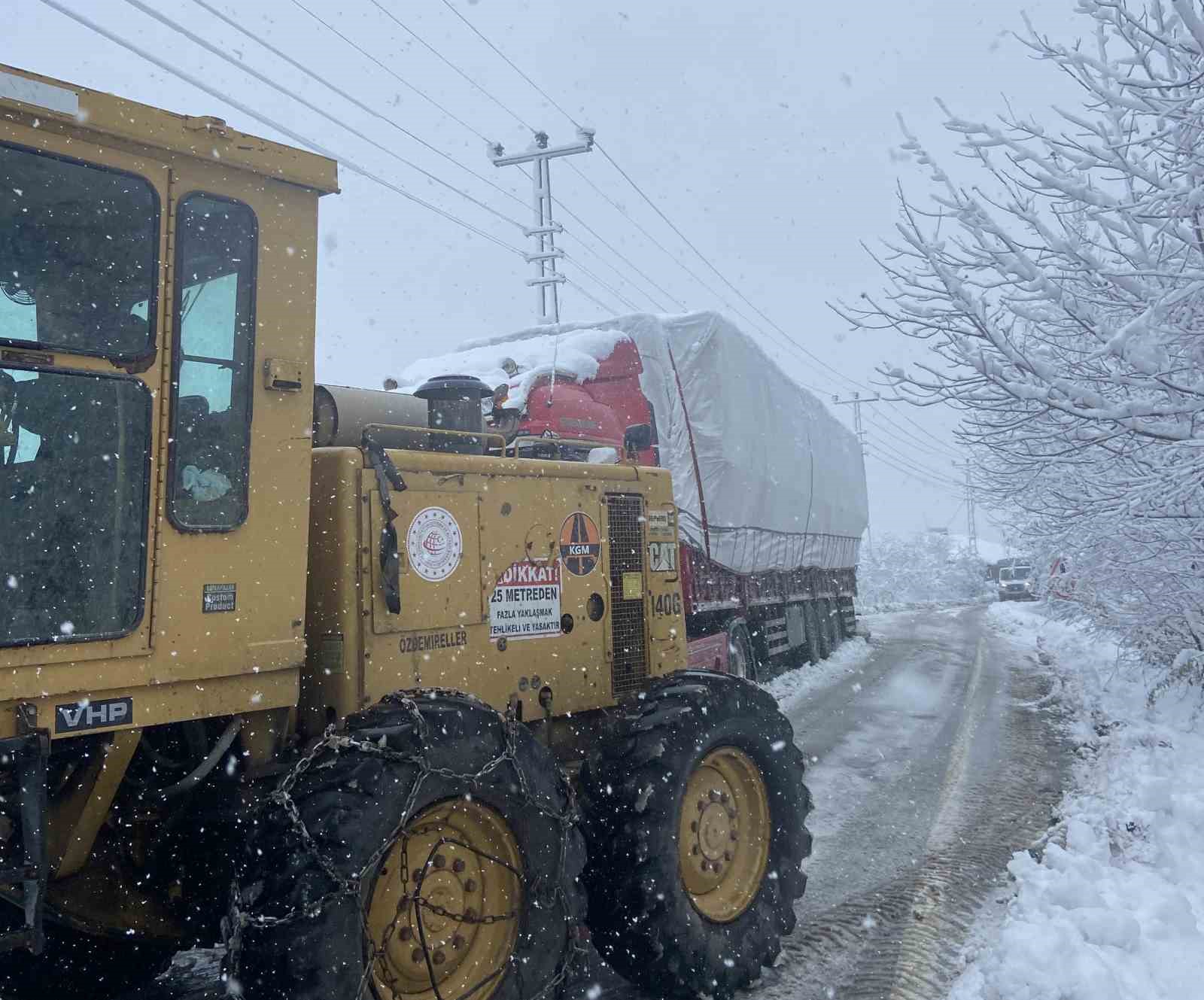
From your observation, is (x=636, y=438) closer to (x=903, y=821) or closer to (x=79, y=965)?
(x=903, y=821)

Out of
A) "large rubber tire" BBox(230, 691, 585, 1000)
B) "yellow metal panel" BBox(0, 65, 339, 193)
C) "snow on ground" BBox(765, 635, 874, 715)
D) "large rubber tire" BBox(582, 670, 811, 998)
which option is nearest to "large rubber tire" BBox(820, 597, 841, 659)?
"snow on ground" BBox(765, 635, 874, 715)

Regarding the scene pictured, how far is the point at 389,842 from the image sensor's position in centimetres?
307

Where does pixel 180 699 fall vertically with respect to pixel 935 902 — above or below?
above

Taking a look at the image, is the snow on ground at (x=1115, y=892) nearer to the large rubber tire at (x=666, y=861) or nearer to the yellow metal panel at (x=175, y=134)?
the large rubber tire at (x=666, y=861)

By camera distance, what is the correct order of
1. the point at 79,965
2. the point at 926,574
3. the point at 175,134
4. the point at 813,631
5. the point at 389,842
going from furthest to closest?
the point at 926,574, the point at 813,631, the point at 79,965, the point at 175,134, the point at 389,842

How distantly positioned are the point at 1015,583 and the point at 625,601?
138ft

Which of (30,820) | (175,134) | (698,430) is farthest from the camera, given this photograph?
(698,430)

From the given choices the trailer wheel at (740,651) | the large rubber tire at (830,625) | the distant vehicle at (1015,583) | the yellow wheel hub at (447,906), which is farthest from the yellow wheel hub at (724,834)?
the distant vehicle at (1015,583)

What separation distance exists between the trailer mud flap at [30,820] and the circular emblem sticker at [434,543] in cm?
160

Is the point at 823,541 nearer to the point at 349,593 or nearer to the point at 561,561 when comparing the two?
the point at 561,561

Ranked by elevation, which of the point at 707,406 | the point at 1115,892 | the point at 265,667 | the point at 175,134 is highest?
the point at 707,406

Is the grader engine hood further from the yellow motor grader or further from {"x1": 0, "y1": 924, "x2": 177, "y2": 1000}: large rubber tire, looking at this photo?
{"x1": 0, "y1": 924, "x2": 177, "y2": 1000}: large rubber tire

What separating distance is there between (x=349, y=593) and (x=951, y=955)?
331 centimetres

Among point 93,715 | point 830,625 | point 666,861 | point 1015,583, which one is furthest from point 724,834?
point 1015,583
